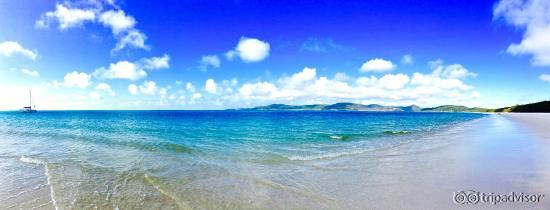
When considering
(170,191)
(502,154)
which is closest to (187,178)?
(170,191)

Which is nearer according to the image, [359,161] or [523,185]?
[523,185]

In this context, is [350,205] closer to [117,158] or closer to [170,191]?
[170,191]

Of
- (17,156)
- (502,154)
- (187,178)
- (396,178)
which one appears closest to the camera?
(396,178)

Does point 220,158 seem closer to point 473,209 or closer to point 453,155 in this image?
point 473,209

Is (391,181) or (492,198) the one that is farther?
(391,181)

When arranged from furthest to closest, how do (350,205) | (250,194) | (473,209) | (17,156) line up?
1. (17,156)
2. (250,194)
3. (350,205)
4. (473,209)

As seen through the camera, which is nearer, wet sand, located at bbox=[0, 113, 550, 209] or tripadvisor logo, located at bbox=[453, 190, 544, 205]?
tripadvisor logo, located at bbox=[453, 190, 544, 205]

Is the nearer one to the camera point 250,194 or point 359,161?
point 250,194

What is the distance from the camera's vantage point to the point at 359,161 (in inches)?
528

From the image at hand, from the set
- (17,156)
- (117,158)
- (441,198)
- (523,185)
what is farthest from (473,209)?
(17,156)

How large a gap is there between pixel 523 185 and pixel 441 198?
3.25 meters

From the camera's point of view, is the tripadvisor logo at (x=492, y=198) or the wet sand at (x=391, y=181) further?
the wet sand at (x=391, y=181)

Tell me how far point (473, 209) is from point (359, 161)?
665 centimetres

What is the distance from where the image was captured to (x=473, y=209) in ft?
22.3
